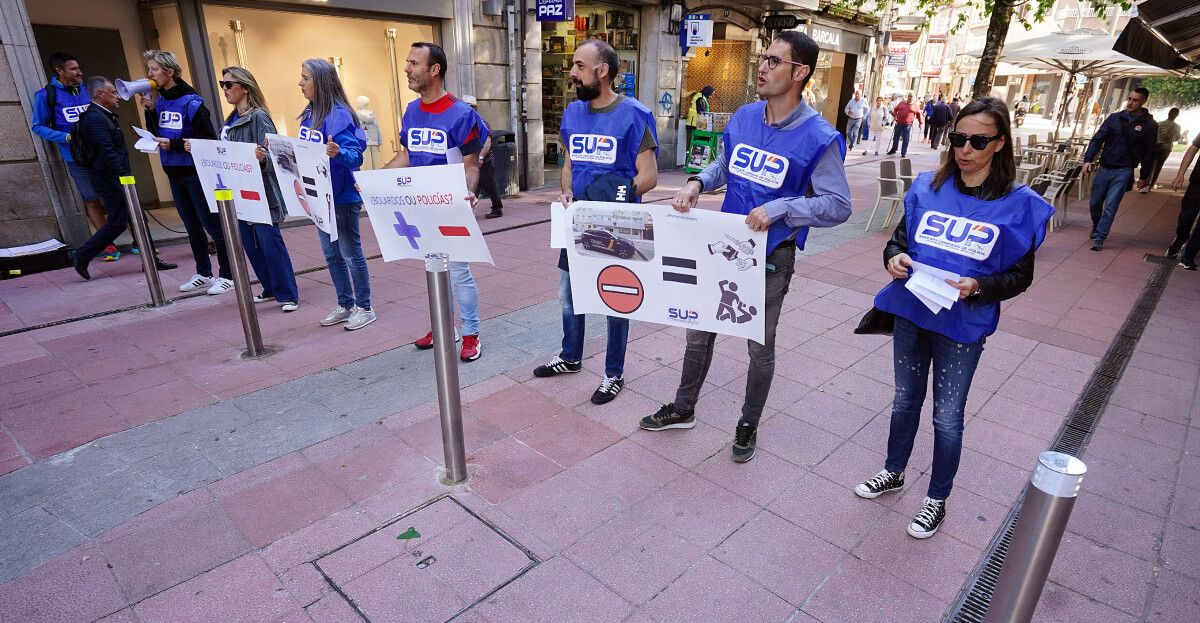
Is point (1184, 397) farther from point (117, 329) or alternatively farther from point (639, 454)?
point (117, 329)

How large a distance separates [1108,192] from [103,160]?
11.8m

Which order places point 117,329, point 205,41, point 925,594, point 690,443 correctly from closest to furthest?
point 925,594, point 690,443, point 117,329, point 205,41

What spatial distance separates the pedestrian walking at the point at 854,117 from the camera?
2058 cm

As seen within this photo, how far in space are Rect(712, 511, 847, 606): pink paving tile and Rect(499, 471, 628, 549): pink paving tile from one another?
1.84ft

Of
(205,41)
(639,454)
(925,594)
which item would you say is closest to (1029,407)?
(925,594)

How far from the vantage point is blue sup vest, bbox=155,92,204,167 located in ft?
18.4

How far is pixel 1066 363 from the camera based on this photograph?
4867 mm

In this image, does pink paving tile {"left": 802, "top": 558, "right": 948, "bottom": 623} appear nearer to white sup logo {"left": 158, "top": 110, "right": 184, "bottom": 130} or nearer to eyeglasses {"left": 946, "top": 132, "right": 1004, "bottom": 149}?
eyeglasses {"left": 946, "top": 132, "right": 1004, "bottom": 149}

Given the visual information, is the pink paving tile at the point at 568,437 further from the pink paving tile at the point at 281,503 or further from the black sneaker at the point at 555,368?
the pink paving tile at the point at 281,503

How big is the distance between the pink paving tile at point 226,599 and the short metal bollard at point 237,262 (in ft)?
7.76

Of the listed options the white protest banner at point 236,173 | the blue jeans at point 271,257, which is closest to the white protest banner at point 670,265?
the white protest banner at point 236,173

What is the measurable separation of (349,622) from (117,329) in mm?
4211

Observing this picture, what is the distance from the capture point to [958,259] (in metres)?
2.51

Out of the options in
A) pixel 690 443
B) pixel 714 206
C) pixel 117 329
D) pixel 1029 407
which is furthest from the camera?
pixel 714 206
